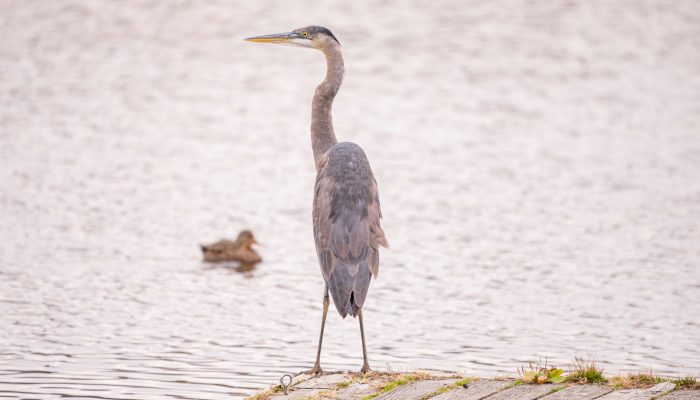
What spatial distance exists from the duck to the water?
325 mm

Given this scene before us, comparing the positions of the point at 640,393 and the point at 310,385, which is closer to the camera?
the point at 640,393

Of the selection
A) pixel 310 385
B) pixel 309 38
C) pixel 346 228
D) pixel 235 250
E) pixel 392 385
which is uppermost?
pixel 309 38

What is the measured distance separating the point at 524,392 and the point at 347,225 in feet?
6.33

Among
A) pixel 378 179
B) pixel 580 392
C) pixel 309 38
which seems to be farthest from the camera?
pixel 378 179

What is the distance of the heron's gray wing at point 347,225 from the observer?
862 cm

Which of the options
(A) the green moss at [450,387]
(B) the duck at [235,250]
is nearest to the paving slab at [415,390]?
(A) the green moss at [450,387]

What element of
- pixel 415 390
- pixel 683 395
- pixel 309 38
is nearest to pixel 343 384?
pixel 415 390

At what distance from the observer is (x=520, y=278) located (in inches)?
551

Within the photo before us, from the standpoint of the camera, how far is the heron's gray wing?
8.62m

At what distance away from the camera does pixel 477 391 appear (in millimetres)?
7770

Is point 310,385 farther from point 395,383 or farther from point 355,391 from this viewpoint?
point 395,383

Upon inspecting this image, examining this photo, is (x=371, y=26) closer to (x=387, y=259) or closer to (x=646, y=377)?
(x=387, y=259)

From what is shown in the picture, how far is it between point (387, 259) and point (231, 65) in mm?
13416

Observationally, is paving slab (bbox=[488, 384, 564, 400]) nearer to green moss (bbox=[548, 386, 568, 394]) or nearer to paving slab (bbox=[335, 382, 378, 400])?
green moss (bbox=[548, 386, 568, 394])
